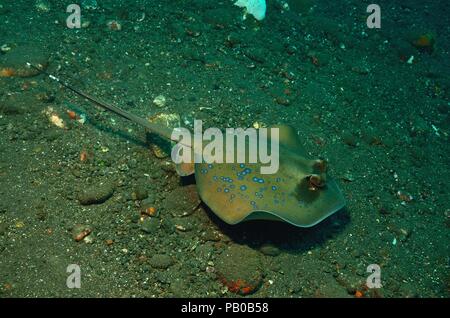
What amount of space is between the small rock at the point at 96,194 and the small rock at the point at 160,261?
3.55 ft

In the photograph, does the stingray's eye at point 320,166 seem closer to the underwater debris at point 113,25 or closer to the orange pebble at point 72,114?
the orange pebble at point 72,114

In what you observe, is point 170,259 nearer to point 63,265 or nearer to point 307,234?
point 63,265

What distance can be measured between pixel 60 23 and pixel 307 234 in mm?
6232

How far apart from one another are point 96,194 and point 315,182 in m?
2.86

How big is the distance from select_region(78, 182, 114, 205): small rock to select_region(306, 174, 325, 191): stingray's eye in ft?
8.67

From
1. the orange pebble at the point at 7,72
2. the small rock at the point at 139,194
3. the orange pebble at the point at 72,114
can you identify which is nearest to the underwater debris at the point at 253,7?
the orange pebble at the point at 72,114

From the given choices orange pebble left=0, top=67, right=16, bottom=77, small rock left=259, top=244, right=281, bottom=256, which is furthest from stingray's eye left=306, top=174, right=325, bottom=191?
orange pebble left=0, top=67, right=16, bottom=77

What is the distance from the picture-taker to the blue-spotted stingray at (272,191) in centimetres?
420

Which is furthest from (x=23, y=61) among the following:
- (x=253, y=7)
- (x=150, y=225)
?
(x=253, y=7)

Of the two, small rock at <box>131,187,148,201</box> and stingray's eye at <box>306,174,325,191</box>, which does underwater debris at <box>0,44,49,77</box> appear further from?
stingray's eye at <box>306,174,325,191</box>

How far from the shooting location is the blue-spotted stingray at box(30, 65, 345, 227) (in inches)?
165

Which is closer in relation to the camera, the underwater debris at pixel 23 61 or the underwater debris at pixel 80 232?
the underwater debris at pixel 80 232

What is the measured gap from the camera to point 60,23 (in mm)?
7125
